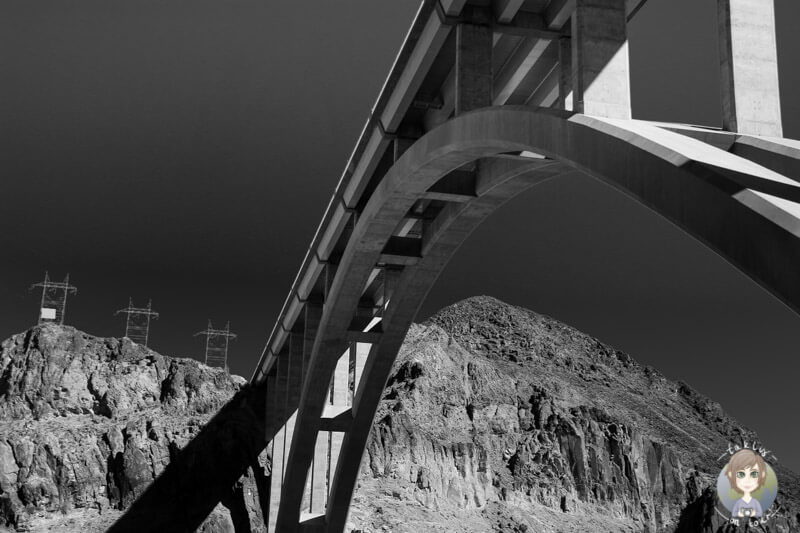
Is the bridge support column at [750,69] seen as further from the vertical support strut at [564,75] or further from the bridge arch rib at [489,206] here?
the vertical support strut at [564,75]

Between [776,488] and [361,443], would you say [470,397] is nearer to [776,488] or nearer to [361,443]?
[776,488]

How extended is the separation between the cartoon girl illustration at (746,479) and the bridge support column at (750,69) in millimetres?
81591

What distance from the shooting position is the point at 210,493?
50.1m

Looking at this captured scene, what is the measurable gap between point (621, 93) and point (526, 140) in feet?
4.72

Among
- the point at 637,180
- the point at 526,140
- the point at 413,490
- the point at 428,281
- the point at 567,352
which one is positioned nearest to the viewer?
the point at 637,180

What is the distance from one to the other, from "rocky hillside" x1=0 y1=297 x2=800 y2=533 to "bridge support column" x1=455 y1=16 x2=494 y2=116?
3747 centimetres

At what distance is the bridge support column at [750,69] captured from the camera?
402 inches

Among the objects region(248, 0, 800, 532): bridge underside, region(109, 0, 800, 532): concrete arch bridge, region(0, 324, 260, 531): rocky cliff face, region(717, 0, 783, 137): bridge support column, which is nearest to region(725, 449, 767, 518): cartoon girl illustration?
region(0, 324, 260, 531): rocky cliff face

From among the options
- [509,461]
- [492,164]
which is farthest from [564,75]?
[509,461]

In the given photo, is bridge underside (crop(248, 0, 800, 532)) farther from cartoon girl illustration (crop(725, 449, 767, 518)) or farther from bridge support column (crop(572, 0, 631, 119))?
cartoon girl illustration (crop(725, 449, 767, 518))

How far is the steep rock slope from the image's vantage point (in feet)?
216

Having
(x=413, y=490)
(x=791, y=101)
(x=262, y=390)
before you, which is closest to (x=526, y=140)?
(x=791, y=101)

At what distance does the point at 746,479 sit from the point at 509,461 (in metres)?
34.5

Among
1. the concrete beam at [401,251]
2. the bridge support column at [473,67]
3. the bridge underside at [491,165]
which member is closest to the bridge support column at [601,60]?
the bridge underside at [491,165]
